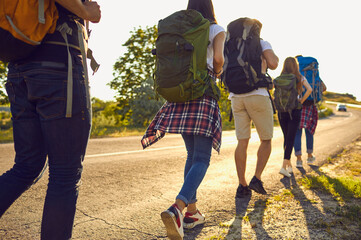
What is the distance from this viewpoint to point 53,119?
150 centimetres

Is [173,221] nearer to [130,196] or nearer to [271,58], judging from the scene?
[130,196]

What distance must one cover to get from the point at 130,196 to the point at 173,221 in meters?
1.65

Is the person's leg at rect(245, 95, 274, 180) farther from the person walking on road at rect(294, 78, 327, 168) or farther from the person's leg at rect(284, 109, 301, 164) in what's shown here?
the person walking on road at rect(294, 78, 327, 168)

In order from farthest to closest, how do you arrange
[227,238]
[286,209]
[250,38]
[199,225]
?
[250,38]
[286,209]
[199,225]
[227,238]

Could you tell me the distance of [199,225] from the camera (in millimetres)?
2701

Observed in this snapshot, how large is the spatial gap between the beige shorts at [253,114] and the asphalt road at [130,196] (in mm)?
813

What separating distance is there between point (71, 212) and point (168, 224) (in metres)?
0.72

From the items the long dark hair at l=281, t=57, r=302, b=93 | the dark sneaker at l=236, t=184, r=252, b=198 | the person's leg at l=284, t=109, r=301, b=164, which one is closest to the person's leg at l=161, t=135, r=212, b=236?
the dark sneaker at l=236, t=184, r=252, b=198

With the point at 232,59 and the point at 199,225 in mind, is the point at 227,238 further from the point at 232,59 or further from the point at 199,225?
the point at 232,59

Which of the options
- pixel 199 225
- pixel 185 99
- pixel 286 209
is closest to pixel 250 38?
pixel 185 99

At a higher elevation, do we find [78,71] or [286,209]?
[78,71]

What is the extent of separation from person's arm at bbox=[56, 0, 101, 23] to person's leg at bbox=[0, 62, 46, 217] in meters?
0.42

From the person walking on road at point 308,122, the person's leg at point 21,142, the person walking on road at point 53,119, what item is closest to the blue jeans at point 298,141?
the person walking on road at point 308,122

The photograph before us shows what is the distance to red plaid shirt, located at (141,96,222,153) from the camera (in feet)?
7.99
